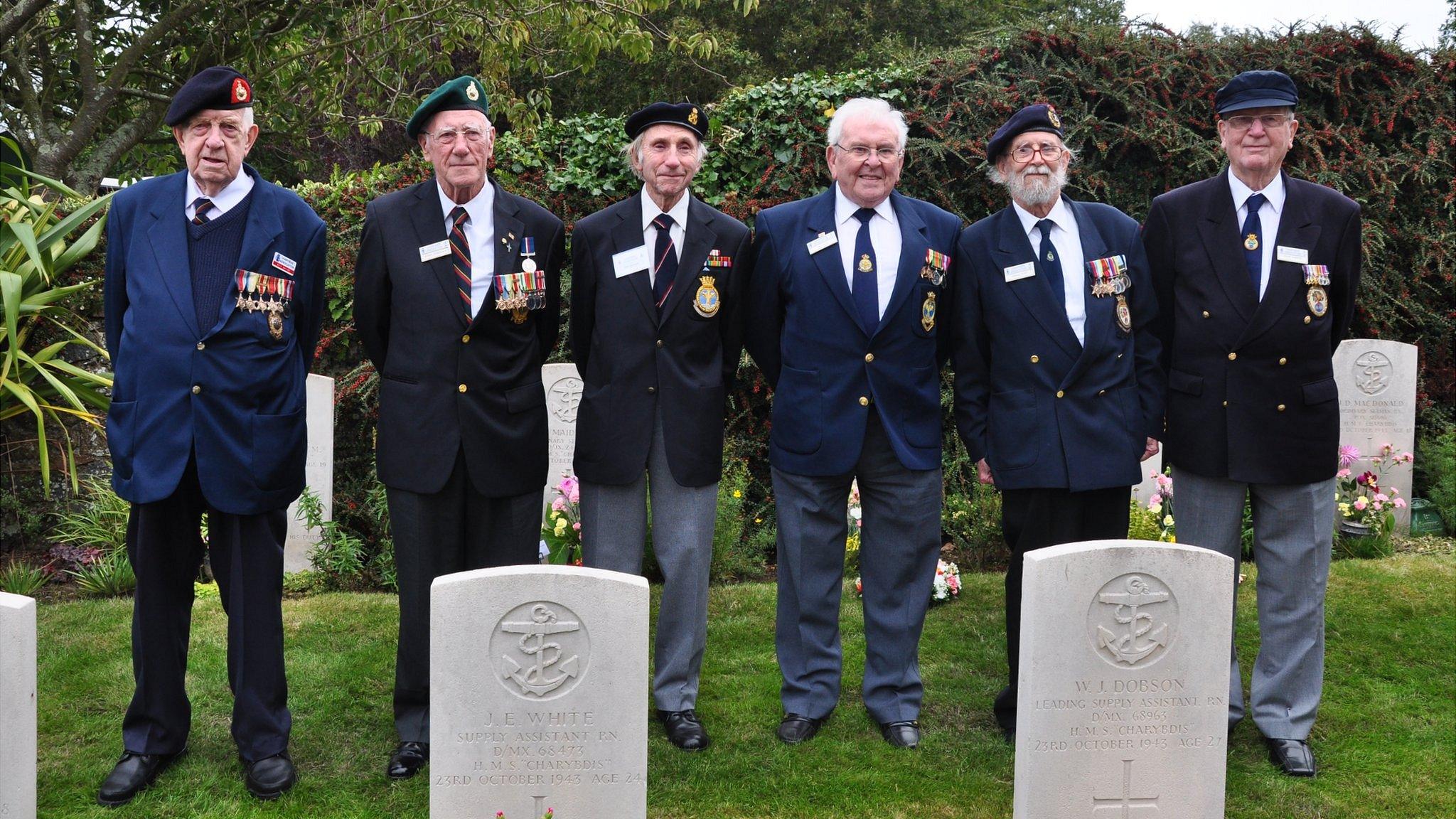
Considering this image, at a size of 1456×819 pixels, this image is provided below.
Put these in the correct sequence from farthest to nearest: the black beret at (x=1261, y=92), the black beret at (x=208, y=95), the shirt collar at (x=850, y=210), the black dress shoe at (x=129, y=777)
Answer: the shirt collar at (x=850, y=210), the black beret at (x=1261, y=92), the black dress shoe at (x=129, y=777), the black beret at (x=208, y=95)

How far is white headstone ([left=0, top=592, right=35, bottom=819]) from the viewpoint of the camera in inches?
122

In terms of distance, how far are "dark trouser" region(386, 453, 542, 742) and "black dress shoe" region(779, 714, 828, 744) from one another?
1.09 m

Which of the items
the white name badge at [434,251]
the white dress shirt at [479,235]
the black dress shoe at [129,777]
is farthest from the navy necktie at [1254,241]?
the black dress shoe at [129,777]

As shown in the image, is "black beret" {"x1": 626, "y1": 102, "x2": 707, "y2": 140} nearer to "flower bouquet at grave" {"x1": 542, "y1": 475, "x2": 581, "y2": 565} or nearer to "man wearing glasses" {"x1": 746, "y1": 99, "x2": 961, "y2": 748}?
"man wearing glasses" {"x1": 746, "y1": 99, "x2": 961, "y2": 748}

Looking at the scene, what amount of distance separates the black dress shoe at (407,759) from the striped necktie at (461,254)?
1.44 metres

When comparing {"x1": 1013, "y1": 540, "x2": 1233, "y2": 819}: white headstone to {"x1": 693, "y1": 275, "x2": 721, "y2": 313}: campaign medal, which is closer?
{"x1": 1013, "y1": 540, "x2": 1233, "y2": 819}: white headstone

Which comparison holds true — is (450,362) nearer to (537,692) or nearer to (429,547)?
(429,547)

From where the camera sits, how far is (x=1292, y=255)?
3.95m

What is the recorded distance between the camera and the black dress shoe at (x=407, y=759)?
3.86m

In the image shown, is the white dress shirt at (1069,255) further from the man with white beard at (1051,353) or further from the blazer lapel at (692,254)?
the blazer lapel at (692,254)

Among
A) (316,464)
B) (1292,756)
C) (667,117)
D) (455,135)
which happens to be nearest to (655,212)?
(667,117)

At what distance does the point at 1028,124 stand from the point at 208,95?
260 cm

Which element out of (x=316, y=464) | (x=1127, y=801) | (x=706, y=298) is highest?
(x=706, y=298)

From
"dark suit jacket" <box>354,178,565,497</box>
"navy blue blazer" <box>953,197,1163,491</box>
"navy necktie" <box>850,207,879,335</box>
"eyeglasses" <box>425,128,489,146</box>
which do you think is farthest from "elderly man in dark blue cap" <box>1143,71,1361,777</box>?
"eyeglasses" <box>425,128,489,146</box>
